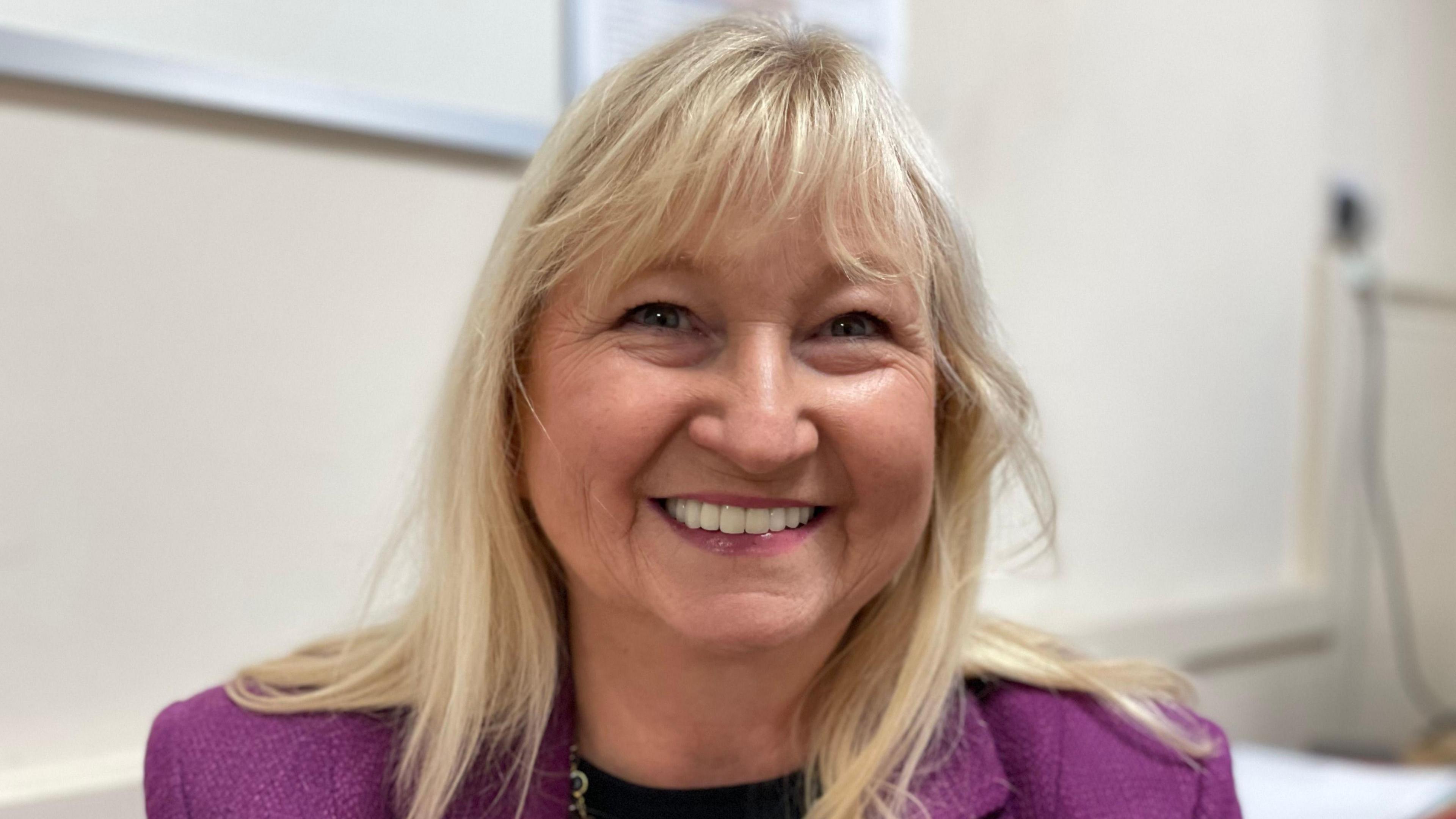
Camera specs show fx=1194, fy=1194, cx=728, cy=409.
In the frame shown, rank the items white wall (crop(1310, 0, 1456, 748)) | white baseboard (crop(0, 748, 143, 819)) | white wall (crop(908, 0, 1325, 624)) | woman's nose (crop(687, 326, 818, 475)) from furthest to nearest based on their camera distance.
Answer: white wall (crop(1310, 0, 1456, 748)) < white wall (crop(908, 0, 1325, 624)) < white baseboard (crop(0, 748, 143, 819)) < woman's nose (crop(687, 326, 818, 475))

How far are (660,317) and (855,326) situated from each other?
0.46 ft

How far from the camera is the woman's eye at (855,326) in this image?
0.85 m

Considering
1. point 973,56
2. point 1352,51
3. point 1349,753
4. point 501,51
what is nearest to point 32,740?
point 501,51

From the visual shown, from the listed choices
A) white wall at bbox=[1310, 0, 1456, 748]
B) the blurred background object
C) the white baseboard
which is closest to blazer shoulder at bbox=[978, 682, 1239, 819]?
the blurred background object

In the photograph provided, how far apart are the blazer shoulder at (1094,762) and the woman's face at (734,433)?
25cm

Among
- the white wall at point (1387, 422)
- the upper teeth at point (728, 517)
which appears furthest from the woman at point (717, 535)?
the white wall at point (1387, 422)

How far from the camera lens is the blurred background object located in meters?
1.06

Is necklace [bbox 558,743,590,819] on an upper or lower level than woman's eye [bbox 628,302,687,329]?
lower

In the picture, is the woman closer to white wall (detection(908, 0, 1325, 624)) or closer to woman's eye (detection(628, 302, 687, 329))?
woman's eye (detection(628, 302, 687, 329))

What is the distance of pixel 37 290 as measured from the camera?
3.39 feet

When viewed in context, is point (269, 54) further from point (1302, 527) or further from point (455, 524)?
point (1302, 527)

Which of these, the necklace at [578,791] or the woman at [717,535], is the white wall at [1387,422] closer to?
the woman at [717,535]

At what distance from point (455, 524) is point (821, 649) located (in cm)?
31

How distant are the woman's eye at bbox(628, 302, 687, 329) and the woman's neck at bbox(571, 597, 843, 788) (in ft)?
0.74
